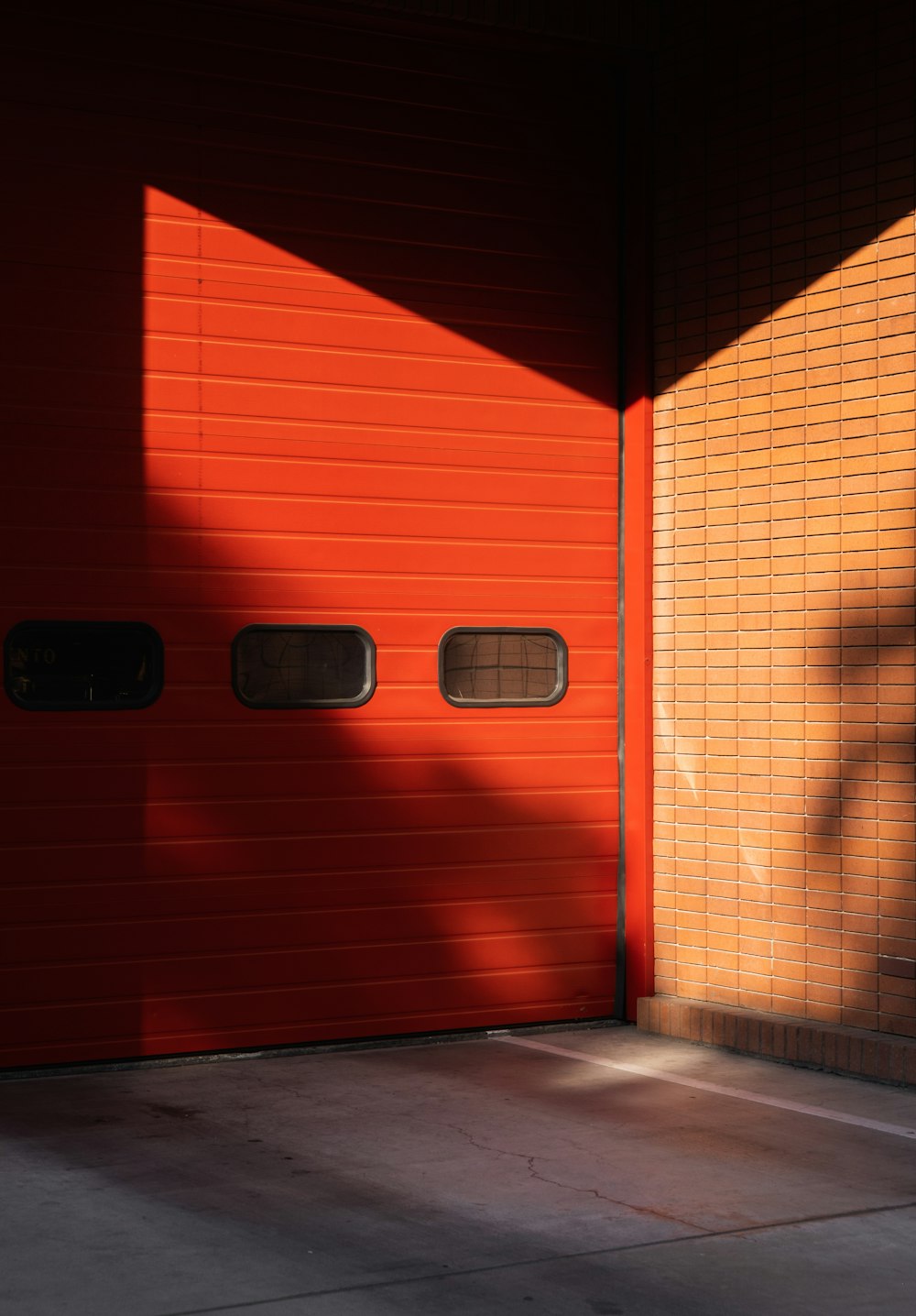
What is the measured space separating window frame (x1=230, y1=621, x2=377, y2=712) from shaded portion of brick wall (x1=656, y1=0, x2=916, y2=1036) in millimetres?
1396

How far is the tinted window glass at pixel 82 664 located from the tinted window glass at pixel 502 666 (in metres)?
1.34

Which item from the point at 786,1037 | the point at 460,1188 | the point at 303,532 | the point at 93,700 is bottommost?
the point at 460,1188

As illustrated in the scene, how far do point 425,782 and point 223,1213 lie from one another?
284 cm

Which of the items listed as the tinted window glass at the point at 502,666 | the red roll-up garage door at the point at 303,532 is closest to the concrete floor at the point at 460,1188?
the red roll-up garage door at the point at 303,532

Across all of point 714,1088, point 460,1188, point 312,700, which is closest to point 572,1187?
point 460,1188

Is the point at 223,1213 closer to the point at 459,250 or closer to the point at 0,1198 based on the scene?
the point at 0,1198

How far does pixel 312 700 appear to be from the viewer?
741cm

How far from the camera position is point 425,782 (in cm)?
762

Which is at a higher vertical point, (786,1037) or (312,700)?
(312,700)

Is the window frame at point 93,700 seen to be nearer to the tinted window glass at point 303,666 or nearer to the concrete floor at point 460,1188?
the tinted window glass at point 303,666

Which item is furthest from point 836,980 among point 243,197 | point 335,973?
point 243,197

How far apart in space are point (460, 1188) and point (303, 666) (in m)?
2.68

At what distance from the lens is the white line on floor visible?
20.2 ft

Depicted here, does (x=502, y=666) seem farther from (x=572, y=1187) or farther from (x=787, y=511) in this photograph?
(x=572, y=1187)
